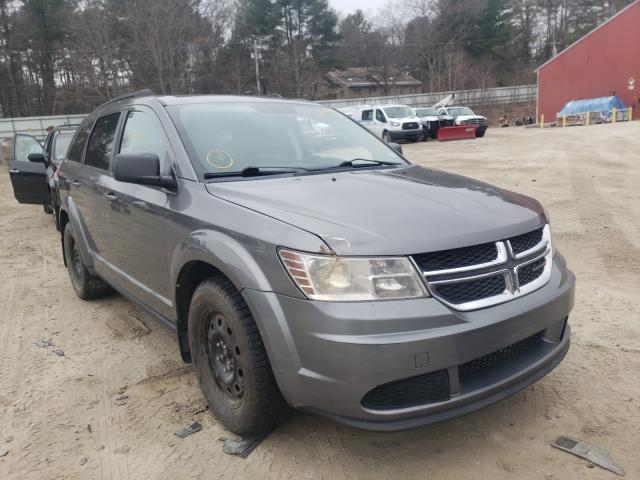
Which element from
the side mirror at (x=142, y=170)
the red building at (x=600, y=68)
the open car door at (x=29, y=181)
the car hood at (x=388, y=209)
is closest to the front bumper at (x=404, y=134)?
the red building at (x=600, y=68)

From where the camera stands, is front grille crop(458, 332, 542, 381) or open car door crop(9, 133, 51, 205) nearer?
front grille crop(458, 332, 542, 381)

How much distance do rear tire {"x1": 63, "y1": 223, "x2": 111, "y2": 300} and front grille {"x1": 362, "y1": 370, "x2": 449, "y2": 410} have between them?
3522 millimetres

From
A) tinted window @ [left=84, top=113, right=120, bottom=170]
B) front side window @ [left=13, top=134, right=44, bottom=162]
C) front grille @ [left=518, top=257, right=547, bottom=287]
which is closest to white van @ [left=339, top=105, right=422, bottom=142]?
front side window @ [left=13, top=134, right=44, bottom=162]

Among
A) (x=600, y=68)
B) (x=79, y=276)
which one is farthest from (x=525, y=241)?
(x=600, y=68)

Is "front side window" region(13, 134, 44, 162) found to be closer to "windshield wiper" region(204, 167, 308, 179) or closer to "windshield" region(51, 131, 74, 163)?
"windshield" region(51, 131, 74, 163)

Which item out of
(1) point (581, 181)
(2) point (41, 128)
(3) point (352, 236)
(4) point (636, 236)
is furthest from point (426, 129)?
(3) point (352, 236)

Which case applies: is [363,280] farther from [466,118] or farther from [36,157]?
[466,118]

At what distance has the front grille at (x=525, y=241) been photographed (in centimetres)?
250

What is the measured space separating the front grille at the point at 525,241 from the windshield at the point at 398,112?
2381cm

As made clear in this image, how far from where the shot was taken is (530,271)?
2.56m

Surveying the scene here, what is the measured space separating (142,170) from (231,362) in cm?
116

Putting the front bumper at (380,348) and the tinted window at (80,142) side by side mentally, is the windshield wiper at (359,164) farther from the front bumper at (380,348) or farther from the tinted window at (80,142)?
the tinted window at (80,142)

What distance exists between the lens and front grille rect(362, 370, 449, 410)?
7.27 feet

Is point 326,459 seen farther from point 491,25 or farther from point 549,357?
point 491,25
